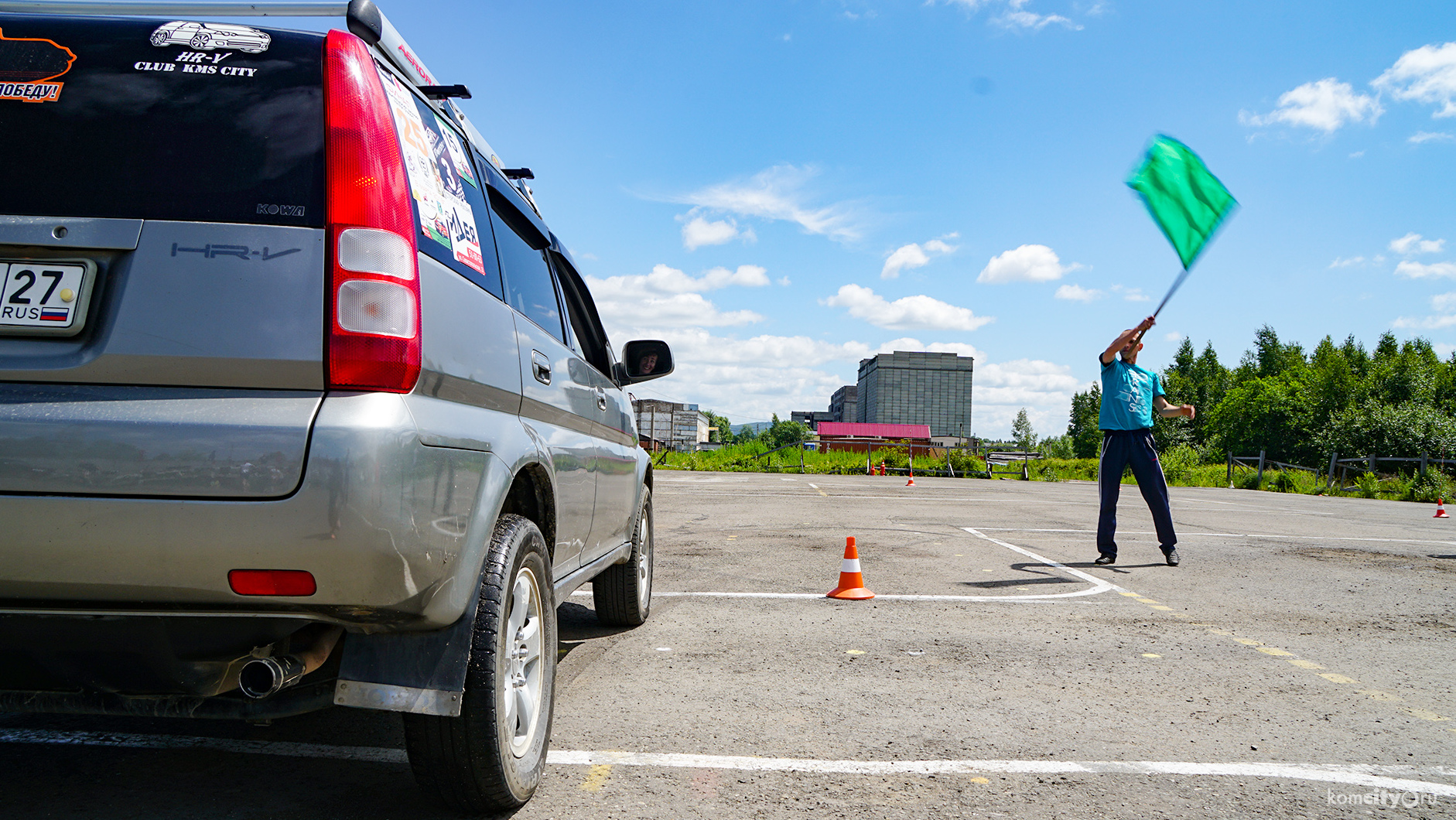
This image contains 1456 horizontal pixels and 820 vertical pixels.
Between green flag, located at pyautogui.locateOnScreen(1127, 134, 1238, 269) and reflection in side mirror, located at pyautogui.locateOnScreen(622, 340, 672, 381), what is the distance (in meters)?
4.99

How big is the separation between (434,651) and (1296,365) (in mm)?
116968

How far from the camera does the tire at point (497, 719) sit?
2.20 metres

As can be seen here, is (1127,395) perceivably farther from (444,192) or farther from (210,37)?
(210,37)

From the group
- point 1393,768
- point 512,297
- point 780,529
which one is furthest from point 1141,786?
point 780,529

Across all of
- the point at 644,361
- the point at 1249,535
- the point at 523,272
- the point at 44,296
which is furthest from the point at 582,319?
the point at 1249,535

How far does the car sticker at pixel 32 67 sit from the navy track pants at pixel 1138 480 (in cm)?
773

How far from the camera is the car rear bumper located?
5.78 ft

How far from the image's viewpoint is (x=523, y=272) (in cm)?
323

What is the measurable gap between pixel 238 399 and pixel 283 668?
0.62 m

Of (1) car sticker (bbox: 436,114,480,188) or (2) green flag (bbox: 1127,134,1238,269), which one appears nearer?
(1) car sticker (bbox: 436,114,480,188)

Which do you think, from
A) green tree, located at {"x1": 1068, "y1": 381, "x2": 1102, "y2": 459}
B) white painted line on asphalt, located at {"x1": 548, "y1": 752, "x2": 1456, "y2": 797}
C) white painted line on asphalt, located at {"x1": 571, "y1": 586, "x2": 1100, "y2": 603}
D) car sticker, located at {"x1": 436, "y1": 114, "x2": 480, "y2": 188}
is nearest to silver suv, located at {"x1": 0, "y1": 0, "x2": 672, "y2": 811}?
car sticker, located at {"x1": 436, "y1": 114, "x2": 480, "y2": 188}

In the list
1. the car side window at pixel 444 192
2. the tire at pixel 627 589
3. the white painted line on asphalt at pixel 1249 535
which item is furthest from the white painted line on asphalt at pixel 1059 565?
the car side window at pixel 444 192

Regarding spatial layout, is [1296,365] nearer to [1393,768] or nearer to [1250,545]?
[1250,545]

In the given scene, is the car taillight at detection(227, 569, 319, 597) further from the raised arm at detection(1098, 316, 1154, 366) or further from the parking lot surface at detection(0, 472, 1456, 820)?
the raised arm at detection(1098, 316, 1154, 366)
